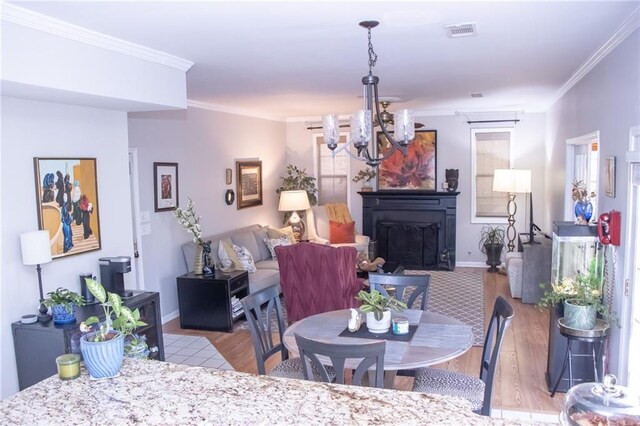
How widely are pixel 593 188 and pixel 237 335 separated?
3711mm

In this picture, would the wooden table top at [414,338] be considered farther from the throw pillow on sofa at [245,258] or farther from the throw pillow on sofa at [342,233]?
the throw pillow on sofa at [342,233]

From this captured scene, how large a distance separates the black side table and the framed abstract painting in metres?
4.94

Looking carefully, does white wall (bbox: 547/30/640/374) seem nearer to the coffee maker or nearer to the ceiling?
the ceiling

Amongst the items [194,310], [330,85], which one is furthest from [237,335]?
[330,85]

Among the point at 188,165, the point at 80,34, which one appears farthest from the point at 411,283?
the point at 188,165

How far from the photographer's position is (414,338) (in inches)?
119

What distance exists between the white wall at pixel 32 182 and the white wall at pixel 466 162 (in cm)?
537

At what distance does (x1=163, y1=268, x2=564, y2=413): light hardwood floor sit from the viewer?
3.85 m

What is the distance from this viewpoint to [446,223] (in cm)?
845

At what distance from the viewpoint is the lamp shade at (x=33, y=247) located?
127 inches

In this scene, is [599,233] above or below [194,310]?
above

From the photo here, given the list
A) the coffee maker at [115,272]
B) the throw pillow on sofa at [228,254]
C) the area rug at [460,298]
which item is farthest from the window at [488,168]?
the coffee maker at [115,272]

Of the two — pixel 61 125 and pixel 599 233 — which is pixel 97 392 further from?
pixel 599 233

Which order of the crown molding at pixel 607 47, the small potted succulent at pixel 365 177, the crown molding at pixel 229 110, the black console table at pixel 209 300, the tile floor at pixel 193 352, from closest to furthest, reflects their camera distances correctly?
the crown molding at pixel 607 47 → the tile floor at pixel 193 352 → the black console table at pixel 209 300 → the crown molding at pixel 229 110 → the small potted succulent at pixel 365 177
